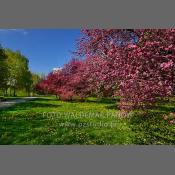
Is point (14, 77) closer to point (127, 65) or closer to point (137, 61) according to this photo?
point (127, 65)

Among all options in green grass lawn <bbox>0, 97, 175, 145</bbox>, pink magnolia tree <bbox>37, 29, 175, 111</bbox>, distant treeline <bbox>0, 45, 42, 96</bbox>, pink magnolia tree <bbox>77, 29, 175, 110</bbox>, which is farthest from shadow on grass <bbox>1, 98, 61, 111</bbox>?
pink magnolia tree <bbox>77, 29, 175, 110</bbox>

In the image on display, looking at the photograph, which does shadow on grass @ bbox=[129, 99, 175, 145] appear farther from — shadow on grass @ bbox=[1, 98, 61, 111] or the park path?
the park path

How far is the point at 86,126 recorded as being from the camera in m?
9.70

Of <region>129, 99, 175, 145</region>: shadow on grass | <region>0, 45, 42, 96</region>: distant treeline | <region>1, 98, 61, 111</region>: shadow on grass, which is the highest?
<region>0, 45, 42, 96</region>: distant treeline

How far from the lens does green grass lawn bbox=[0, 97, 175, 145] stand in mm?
9539

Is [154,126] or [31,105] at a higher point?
[31,105]

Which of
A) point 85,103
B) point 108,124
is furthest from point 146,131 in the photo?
point 85,103

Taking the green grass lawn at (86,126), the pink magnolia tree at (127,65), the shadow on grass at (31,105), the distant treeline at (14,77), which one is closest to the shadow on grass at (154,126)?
the green grass lawn at (86,126)

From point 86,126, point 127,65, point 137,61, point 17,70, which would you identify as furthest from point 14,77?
point 137,61

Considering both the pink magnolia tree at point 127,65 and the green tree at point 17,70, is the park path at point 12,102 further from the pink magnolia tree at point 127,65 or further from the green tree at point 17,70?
the pink magnolia tree at point 127,65

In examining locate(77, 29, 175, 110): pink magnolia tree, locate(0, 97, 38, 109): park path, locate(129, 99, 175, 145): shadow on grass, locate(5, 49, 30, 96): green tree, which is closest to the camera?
locate(77, 29, 175, 110): pink magnolia tree

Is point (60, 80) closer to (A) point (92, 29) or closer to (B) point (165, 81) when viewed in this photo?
(A) point (92, 29)

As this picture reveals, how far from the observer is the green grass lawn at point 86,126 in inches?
376

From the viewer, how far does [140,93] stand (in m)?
8.92
